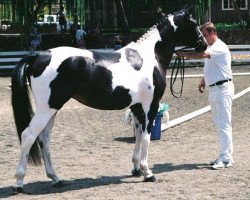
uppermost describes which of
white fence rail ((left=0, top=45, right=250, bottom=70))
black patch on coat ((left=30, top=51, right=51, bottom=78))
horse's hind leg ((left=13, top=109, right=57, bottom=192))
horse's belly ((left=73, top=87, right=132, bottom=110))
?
black patch on coat ((left=30, top=51, right=51, bottom=78))

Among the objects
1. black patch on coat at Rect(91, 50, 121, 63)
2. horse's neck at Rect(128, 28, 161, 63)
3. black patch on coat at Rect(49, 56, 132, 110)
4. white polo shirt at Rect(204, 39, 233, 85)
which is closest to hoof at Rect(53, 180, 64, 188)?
black patch on coat at Rect(49, 56, 132, 110)

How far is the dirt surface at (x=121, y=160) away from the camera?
277 inches

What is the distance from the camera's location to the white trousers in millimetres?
8383

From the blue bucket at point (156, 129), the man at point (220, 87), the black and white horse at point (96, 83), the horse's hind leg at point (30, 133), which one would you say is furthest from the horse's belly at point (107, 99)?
the blue bucket at point (156, 129)

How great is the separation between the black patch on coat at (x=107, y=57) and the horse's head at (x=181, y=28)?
822 mm

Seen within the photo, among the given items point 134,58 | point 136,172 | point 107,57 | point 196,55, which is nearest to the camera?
point 107,57

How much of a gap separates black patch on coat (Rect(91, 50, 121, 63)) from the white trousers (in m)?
1.61

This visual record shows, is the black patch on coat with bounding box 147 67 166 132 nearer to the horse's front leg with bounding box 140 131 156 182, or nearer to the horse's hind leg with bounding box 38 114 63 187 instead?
the horse's front leg with bounding box 140 131 156 182

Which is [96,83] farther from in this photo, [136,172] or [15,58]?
[15,58]

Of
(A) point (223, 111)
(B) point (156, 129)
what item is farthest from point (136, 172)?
(B) point (156, 129)

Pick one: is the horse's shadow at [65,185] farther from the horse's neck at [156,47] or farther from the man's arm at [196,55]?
the man's arm at [196,55]

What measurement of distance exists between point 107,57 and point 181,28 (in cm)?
127

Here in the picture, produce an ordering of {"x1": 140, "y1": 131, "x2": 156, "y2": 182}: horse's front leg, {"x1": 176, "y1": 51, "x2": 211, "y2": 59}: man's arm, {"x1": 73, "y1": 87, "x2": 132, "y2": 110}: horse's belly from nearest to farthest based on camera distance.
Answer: {"x1": 73, "y1": 87, "x2": 132, "y2": 110}: horse's belly < {"x1": 140, "y1": 131, "x2": 156, "y2": 182}: horse's front leg < {"x1": 176, "y1": 51, "x2": 211, "y2": 59}: man's arm

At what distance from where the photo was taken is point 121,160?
353 inches
